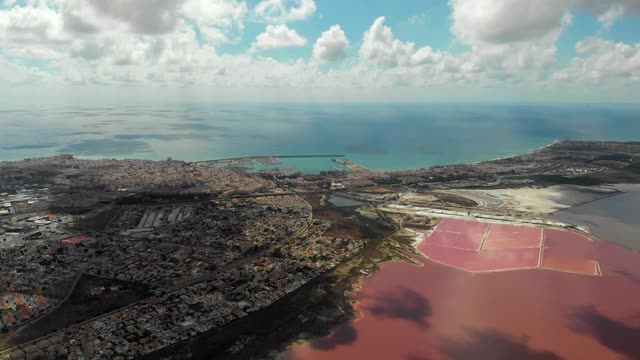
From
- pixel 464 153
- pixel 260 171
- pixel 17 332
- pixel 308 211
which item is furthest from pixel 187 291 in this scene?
pixel 464 153

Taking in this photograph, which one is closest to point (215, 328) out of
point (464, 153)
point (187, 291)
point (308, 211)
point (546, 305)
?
point (187, 291)

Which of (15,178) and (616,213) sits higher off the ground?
(616,213)

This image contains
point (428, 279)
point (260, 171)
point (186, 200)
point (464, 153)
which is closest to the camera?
point (428, 279)

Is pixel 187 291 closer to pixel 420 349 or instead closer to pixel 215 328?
pixel 215 328

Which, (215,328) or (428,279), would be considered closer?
(215,328)

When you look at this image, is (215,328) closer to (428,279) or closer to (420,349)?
(420,349)

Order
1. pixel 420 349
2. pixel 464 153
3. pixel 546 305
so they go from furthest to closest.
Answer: pixel 464 153
pixel 546 305
pixel 420 349
